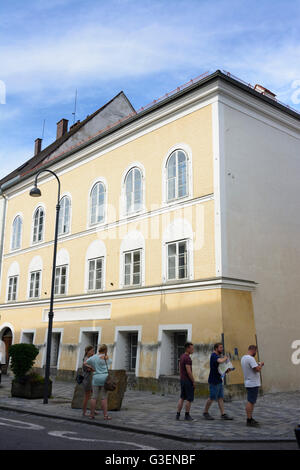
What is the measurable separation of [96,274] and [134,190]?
4.42 meters

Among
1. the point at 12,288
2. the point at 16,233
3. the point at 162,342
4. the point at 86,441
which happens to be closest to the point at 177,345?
the point at 162,342

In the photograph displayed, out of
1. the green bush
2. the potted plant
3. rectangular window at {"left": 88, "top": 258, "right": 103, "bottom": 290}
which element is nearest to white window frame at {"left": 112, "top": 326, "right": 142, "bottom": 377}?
rectangular window at {"left": 88, "top": 258, "right": 103, "bottom": 290}

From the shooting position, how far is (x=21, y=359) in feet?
50.6

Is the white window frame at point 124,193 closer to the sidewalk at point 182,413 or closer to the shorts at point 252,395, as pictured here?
the sidewalk at point 182,413

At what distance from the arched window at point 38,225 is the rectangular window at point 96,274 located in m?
5.52

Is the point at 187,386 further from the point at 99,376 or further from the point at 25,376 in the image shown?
the point at 25,376

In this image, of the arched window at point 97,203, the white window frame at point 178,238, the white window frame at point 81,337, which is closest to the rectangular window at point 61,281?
the white window frame at point 81,337

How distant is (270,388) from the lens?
16516mm

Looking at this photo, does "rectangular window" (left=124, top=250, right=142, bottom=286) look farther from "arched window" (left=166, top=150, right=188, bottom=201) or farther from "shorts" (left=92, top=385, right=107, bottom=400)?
"shorts" (left=92, top=385, right=107, bottom=400)

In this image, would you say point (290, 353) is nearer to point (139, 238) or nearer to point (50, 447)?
point (139, 238)

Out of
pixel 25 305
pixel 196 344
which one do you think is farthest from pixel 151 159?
pixel 25 305

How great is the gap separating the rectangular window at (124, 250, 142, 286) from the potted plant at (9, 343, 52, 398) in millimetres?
5488

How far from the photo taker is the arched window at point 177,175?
1849cm

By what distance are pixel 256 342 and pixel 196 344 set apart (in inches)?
87.0
